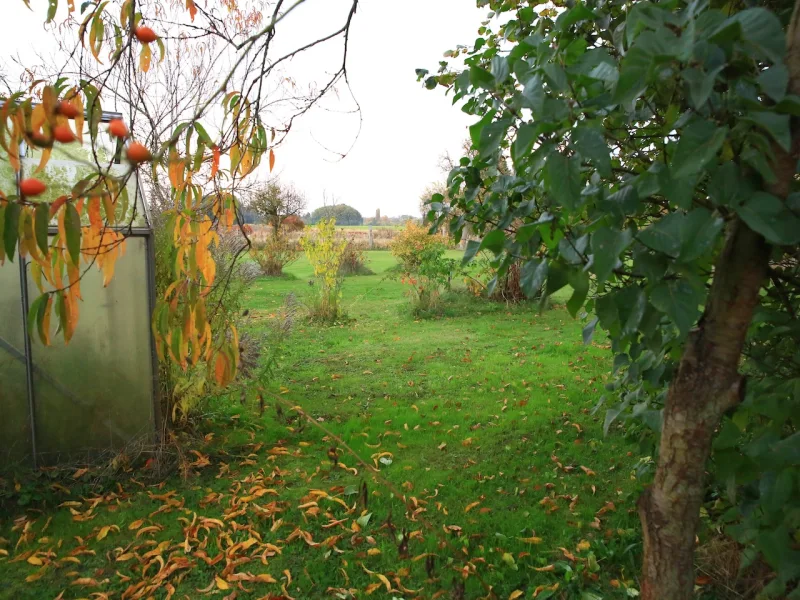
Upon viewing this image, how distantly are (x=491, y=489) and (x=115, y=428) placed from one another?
258cm

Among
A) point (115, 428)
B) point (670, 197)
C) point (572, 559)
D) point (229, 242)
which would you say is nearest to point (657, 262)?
point (670, 197)

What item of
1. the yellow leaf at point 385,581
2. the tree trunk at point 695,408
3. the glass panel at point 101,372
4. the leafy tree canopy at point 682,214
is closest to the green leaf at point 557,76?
the leafy tree canopy at point 682,214

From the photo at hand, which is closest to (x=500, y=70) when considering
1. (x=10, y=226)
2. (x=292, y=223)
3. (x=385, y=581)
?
(x=10, y=226)

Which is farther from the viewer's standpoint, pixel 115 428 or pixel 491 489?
pixel 115 428

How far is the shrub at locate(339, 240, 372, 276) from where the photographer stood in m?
15.7

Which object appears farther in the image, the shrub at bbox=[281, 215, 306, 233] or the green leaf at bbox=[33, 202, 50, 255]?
the shrub at bbox=[281, 215, 306, 233]

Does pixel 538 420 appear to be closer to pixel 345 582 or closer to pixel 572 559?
pixel 572 559

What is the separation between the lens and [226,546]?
9.71 ft

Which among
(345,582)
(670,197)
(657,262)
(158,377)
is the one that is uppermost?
(670,197)

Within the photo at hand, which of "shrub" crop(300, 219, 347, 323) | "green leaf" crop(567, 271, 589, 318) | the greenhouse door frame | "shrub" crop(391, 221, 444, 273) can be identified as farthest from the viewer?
"shrub" crop(391, 221, 444, 273)

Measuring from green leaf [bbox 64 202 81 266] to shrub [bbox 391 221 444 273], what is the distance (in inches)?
399

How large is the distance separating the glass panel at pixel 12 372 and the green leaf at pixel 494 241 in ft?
11.5

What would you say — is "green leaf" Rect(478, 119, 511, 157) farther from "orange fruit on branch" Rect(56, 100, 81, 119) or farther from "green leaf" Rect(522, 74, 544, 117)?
"orange fruit on branch" Rect(56, 100, 81, 119)

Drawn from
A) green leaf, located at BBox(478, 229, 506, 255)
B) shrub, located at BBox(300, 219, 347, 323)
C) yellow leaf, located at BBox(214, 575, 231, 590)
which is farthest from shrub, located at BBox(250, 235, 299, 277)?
green leaf, located at BBox(478, 229, 506, 255)
